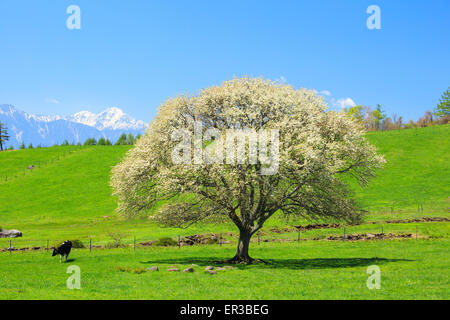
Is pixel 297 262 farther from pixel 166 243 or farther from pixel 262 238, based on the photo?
pixel 166 243

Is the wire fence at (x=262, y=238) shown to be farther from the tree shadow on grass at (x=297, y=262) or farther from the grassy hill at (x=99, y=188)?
the tree shadow on grass at (x=297, y=262)

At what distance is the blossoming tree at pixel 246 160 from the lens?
30.9m

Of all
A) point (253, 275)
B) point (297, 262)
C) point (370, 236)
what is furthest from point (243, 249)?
point (370, 236)

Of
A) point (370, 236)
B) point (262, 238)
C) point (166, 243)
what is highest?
point (370, 236)

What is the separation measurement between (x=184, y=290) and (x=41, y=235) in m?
52.2

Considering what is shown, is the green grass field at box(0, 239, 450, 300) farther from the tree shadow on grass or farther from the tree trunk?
the tree trunk

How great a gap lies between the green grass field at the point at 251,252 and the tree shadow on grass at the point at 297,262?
0.10m

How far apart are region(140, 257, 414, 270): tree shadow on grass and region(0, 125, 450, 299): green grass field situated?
0.10 metres

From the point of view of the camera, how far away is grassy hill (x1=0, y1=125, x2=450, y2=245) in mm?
75625

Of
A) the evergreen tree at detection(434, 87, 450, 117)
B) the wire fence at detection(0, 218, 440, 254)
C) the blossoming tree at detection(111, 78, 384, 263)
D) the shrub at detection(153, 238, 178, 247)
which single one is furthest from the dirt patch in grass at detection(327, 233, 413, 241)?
the evergreen tree at detection(434, 87, 450, 117)

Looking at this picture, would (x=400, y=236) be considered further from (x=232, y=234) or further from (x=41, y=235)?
(x=41, y=235)

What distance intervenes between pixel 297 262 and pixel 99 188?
86.0 meters

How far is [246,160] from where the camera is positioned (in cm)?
3036
